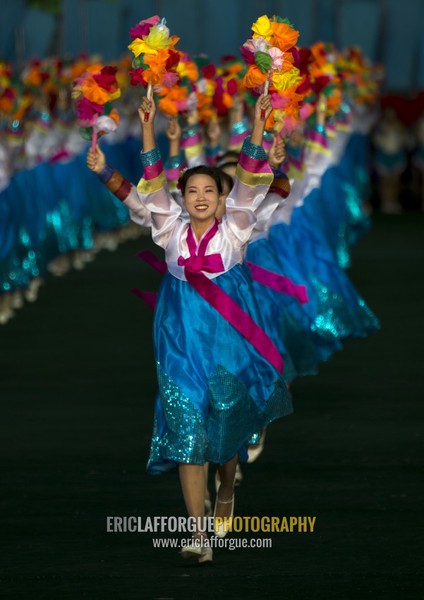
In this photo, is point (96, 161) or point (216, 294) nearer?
point (216, 294)

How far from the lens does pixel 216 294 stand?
6.21m

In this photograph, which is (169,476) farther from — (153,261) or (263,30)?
(263,30)

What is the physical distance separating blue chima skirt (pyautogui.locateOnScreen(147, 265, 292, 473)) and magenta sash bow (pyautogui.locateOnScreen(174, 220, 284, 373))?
0.07 ft

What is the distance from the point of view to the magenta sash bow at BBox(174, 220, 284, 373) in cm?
618

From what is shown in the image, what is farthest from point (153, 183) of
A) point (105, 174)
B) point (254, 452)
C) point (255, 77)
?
point (254, 452)

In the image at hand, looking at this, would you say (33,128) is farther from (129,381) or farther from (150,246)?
(129,381)

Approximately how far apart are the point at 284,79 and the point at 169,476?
1.90 m

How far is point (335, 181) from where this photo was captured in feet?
50.3

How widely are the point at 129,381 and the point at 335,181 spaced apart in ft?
19.1

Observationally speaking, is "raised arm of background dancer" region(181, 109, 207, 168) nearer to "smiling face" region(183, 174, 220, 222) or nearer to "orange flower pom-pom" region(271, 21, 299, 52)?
"orange flower pom-pom" region(271, 21, 299, 52)

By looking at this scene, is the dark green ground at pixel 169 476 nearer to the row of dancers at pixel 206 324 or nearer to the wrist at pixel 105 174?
the row of dancers at pixel 206 324

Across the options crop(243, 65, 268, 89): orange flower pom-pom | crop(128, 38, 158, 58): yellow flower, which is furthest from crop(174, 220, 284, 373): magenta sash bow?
crop(128, 38, 158, 58): yellow flower

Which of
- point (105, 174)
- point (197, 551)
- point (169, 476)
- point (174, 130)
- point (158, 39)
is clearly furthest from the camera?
point (174, 130)

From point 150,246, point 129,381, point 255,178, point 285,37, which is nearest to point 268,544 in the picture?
point 255,178
